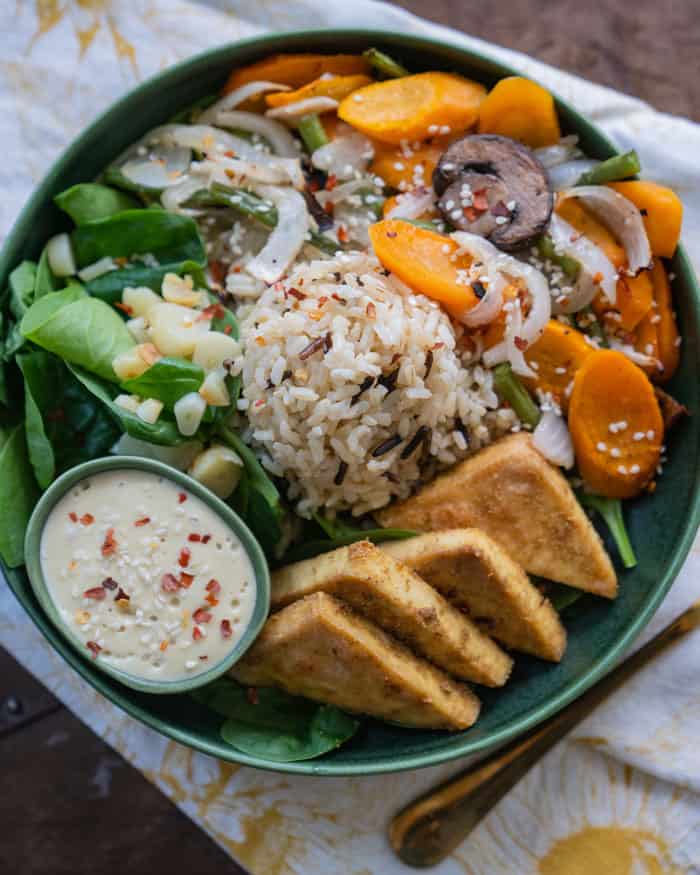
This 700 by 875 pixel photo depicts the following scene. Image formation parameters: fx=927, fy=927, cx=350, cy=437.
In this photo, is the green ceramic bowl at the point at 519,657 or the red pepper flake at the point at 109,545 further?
the green ceramic bowl at the point at 519,657

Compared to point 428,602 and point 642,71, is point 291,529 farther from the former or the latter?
point 642,71

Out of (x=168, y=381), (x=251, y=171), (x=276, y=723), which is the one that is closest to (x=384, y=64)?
(x=251, y=171)

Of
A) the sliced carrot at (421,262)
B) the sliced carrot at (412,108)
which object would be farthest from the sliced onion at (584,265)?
the sliced carrot at (412,108)

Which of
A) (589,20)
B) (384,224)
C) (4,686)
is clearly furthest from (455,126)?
(4,686)

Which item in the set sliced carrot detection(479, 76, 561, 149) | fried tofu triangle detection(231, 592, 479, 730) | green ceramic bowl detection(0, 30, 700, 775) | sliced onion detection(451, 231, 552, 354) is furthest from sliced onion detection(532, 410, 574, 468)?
sliced carrot detection(479, 76, 561, 149)

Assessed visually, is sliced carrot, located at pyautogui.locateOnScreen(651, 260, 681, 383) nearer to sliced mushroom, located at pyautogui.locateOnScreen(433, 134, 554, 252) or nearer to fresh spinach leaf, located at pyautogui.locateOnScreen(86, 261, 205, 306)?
sliced mushroom, located at pyautogui.locateOnScreen(433, 134, 554, 252)

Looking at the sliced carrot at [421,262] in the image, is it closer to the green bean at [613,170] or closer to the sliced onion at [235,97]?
the green bean at [613,170]
